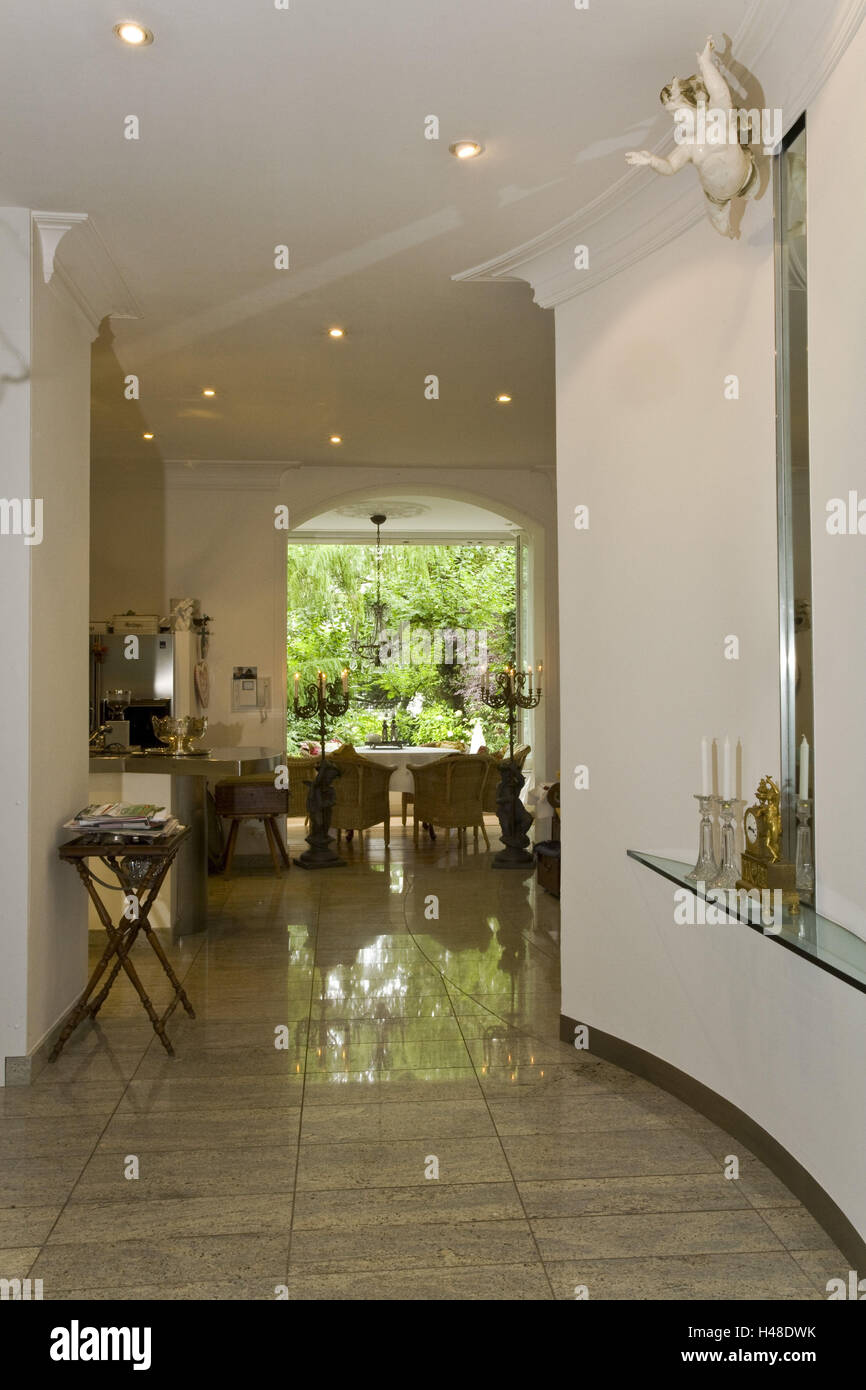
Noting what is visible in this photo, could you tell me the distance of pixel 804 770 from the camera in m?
3.00

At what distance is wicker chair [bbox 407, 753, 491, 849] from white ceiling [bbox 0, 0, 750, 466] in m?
4.34

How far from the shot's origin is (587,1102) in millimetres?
3744

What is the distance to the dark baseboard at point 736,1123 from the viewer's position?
2.68m

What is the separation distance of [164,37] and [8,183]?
1.18 meters

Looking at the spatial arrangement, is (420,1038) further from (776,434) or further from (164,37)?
(164,37)

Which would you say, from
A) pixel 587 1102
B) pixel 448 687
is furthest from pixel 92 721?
pixel 448 687

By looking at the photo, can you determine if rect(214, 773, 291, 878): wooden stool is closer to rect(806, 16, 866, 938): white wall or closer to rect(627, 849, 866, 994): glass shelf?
rect(627, 849, 866, 994): glass shelf

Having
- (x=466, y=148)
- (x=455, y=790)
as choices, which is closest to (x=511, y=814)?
(x=455, y=790)

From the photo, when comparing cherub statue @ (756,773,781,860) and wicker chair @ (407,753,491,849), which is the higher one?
cherub statue @ (756,773,781,860)

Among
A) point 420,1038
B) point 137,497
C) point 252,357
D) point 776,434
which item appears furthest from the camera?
point 137,497

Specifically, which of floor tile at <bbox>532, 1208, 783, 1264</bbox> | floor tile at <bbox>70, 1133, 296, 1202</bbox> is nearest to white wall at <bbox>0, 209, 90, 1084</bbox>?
floor tile at <bbox>70, 1133, 296, 1202</bbox>

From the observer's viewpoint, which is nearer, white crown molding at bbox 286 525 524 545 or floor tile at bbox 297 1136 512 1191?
floor tile at bbox 297 1136 512 1191

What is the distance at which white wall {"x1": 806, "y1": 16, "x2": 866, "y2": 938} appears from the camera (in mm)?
2566

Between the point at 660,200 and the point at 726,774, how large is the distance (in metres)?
2.05
